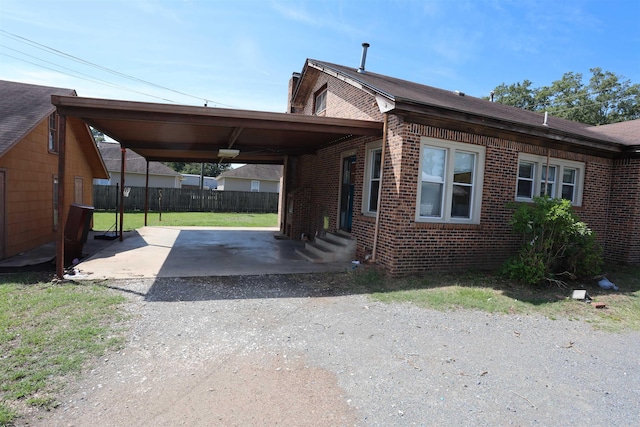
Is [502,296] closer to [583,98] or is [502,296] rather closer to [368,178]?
[368,178]

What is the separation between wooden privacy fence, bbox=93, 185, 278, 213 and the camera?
25562 millimetres

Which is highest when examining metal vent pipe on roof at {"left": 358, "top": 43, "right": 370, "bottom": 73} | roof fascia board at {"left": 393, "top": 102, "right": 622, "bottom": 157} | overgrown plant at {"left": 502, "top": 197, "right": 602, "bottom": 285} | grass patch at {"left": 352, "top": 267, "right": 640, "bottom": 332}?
metal vent pipe on roof at {"left": 358, "top": 43, "right": 370, "bottom": 73}

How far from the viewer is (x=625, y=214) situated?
10.1m

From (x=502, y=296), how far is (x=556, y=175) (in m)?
4.89

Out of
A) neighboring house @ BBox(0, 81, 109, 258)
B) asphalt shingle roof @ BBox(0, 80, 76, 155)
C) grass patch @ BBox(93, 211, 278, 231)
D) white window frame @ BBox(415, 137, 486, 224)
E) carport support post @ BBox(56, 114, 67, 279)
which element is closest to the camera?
carport support post @ BBox(56, 114, 67, 279)

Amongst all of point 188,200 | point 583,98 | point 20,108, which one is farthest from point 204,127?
point 583,98

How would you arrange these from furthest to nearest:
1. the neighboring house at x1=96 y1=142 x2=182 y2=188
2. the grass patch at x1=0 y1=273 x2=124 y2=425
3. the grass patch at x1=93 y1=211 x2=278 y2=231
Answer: the neighboring house at x1=96 y1=142 x2=182 y2=188 → the grass patch at x1=93 y1=211 x2=278 y2=231 → the grass patch at x1=0 y1=273 x2=124 y2=425

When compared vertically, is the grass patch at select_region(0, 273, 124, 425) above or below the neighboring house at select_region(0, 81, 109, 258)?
below

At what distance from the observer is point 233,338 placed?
4.36m

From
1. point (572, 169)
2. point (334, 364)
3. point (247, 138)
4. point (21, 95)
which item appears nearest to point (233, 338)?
point (334, 364)

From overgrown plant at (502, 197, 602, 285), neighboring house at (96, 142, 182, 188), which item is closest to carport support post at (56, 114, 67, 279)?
overgrown plant at (502, 197, 602, 285)

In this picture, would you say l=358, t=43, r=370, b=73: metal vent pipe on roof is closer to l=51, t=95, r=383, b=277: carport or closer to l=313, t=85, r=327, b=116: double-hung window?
l=313, t=85, r=327, b=116: double-hung window

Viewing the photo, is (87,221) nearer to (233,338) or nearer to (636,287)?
(233,338)

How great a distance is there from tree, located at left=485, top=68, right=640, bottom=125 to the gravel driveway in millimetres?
36296
